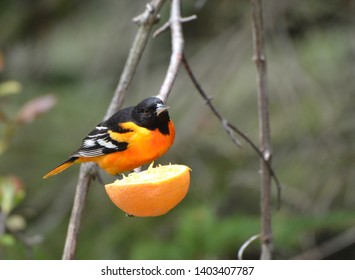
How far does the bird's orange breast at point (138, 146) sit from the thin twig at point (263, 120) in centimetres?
44

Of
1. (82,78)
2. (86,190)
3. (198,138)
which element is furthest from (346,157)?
(86,190)

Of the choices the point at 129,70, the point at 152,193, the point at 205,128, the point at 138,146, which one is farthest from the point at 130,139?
the point at 205,128

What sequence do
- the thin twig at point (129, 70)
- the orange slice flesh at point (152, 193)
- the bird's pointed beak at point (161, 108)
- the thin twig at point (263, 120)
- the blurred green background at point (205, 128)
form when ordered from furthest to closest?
the blurred green background at point (205, 128) < the thin twig at point (263, 120) < the thin twig at point (129, 70) < the bird's pointed beak at point (161, 108) < the orange slice flesh at point (152, 193)

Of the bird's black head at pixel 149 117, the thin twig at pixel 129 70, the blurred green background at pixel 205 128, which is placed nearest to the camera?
the bird's black head at pixel 149 117

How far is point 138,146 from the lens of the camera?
6.61ft

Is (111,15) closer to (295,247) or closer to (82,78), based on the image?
(82,78)

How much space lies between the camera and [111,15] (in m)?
4.39

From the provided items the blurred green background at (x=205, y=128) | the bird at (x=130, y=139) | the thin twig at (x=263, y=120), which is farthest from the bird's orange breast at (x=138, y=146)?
the blurred green background at (x=205, y=128)

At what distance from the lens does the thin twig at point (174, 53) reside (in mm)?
1883

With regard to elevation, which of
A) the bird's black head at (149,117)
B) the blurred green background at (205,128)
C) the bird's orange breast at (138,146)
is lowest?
the blurred green background at (205,128)

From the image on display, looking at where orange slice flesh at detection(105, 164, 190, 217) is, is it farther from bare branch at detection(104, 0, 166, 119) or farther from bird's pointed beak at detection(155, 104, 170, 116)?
bare branch at detection(104, 0, 166, 119)

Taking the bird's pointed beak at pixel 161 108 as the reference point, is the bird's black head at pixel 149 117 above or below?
below
